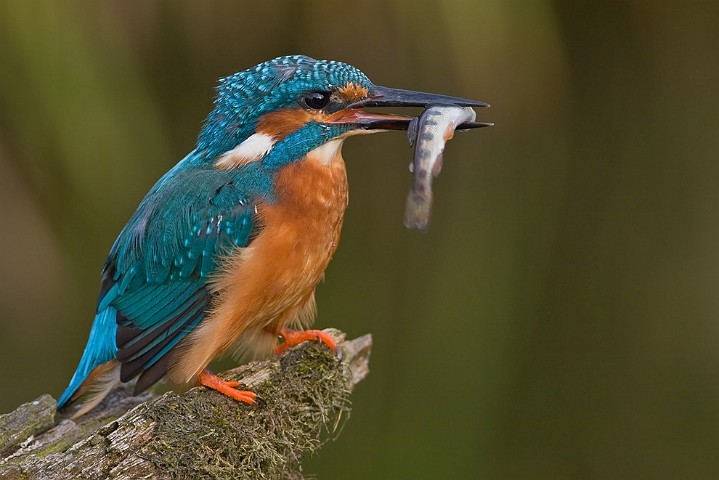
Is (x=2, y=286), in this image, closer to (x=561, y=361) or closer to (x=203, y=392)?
(x=203, y=392)

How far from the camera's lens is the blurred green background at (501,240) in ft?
13.8

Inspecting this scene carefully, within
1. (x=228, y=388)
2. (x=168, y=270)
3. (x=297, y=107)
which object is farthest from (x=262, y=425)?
(x=297, y=107)

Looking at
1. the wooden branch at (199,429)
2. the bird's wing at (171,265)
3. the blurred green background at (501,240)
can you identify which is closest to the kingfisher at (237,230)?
the bird's wing at (171,265)

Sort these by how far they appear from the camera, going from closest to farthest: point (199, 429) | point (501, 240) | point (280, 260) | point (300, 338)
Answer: point (199, 429)
point (280, 260)
point (300, 338)
point (501, 240)

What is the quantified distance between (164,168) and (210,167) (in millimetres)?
1373

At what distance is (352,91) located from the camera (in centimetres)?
341

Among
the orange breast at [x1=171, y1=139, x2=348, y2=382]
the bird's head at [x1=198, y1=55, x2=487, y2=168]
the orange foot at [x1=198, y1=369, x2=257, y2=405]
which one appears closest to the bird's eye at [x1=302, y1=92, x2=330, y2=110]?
the bird's head at [x1=198, y1=55, x2=487, y2=168]

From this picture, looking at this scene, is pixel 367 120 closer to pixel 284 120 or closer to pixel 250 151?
pixel 284 120

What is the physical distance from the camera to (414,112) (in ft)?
17.0

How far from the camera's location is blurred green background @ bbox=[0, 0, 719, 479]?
4.20 meters

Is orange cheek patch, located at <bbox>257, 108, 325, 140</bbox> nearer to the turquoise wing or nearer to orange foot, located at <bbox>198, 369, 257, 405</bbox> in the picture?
the turquoise wing

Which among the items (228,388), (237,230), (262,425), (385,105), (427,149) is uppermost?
(385,105)

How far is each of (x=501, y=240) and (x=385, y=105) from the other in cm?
166

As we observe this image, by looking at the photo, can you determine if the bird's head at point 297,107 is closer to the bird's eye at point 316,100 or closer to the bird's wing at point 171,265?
the bird's eye at point 316,100
